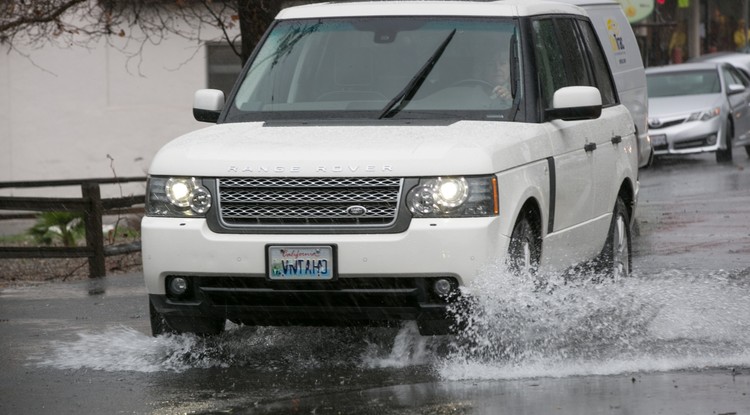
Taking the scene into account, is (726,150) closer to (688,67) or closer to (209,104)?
(688,67)

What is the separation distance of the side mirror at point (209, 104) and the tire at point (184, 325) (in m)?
1.49

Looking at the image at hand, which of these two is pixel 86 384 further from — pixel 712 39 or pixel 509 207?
pixel 712 39

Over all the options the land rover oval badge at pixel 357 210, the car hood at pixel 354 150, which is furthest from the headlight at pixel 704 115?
the land rover oval badge at pixel 357 210

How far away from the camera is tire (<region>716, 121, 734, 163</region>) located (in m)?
26.2

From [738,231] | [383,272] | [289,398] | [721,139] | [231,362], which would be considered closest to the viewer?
[289,398]

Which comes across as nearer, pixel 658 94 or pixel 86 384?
pixel 86 384

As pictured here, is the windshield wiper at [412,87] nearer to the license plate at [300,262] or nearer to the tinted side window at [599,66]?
the license plate at [300,262]

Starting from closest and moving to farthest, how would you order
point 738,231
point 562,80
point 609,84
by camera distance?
point 562,80 < point 609,84 < point 738,231

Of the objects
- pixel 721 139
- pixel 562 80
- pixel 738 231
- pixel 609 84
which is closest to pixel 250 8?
pixel 738 231

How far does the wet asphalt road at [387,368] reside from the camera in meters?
6.85

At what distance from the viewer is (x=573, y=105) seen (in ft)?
28.5

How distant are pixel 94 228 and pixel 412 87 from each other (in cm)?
586

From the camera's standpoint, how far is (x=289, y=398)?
707cm

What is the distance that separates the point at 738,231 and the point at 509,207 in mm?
7703
